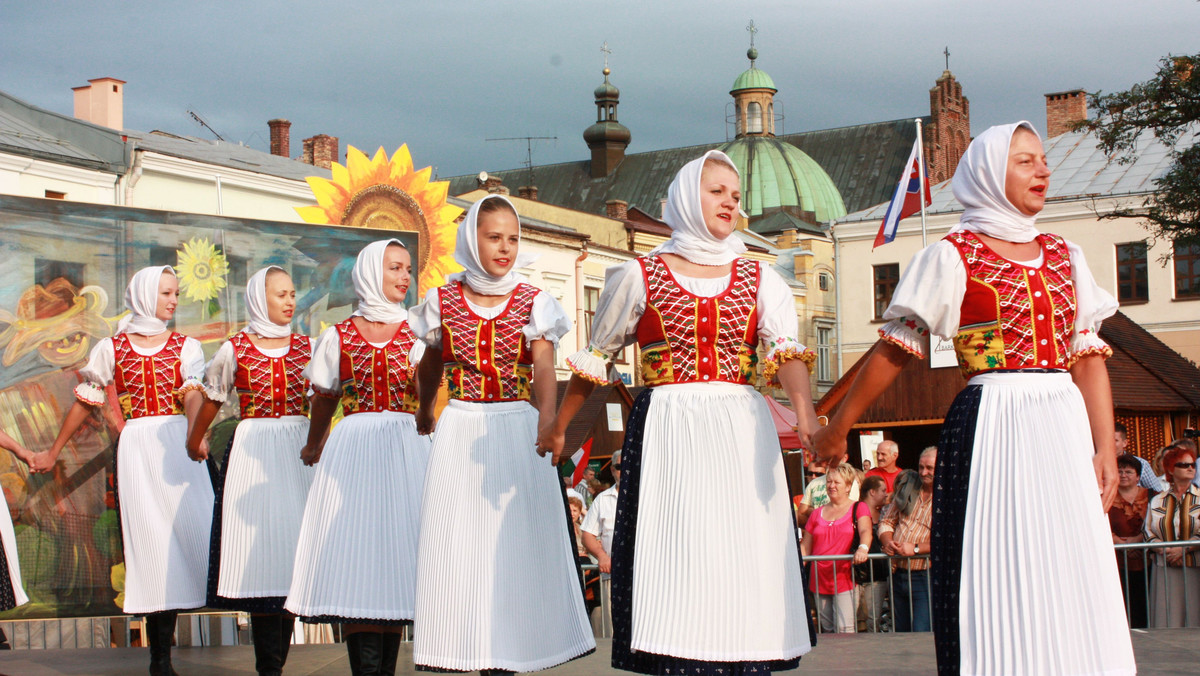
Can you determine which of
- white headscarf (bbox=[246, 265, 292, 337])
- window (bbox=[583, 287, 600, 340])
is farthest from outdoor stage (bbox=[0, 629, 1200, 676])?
window (bbox=[583, 287, 600, 340])

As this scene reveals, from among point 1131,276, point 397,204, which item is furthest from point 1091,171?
point 397,204

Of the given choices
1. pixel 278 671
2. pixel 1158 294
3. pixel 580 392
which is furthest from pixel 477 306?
pixel 1158 294

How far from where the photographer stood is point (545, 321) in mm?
6137

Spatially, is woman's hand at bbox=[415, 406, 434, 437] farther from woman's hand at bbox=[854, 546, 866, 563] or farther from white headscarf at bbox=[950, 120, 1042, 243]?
woman's hand at bbox=[854, 546, 866, 563]

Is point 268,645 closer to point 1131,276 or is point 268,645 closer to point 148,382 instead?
point 148,382

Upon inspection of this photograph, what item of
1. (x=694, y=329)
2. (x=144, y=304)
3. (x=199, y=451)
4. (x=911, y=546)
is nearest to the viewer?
(x=694, y=329)

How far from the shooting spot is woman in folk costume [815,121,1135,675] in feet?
14.2

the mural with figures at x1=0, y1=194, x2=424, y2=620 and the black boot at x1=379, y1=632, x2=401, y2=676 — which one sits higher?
the mural with figures at x1=0, y1=194, x2=424, y2=620

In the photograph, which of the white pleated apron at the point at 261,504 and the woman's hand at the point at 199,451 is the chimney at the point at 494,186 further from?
the white pleated apron at the point at 261,504

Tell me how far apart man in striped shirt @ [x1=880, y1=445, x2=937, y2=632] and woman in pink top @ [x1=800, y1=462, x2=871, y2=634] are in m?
0.21

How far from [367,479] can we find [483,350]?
1084 mm

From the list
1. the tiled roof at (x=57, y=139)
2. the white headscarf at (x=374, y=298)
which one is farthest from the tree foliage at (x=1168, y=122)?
the tiled roof at (x=57, y=139)

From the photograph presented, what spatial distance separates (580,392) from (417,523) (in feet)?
5.74

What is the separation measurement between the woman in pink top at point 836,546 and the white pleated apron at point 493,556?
3743 mm
